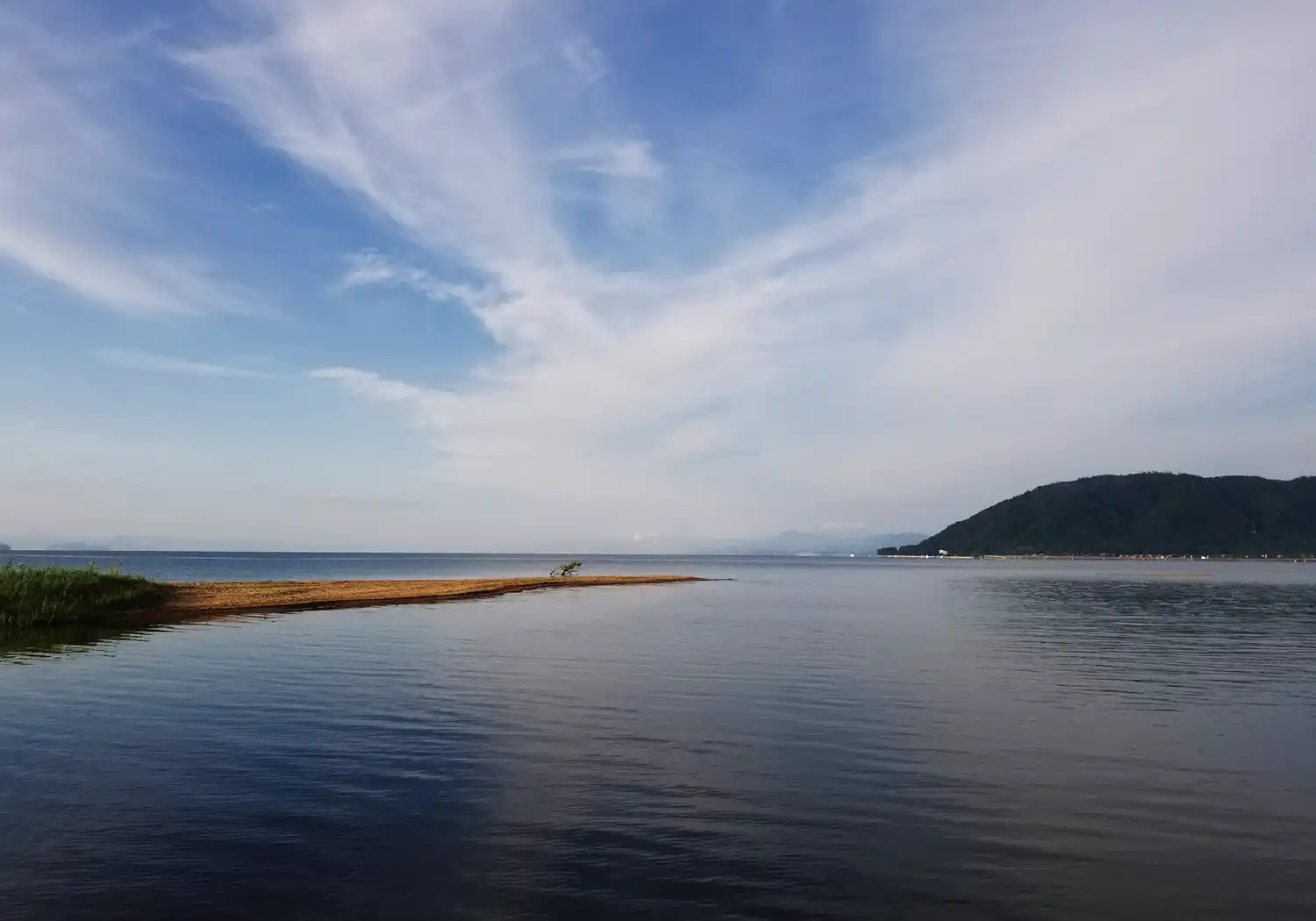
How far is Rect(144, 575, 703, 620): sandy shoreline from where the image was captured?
181 feet

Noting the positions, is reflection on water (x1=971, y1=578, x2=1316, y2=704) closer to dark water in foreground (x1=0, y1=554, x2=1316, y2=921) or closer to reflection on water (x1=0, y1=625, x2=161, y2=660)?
dark water in foreground (x1=0, y1=554, x2=1316, y2=921)

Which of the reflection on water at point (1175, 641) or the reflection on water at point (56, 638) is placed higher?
the reflection on water at point (56, 638)

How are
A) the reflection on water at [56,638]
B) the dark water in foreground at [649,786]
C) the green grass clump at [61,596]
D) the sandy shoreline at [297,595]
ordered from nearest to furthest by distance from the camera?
the dark water in foreground at [649,786] → the reflection on water at [56,638] → the green grass clump at [61,596] → the sandy shoreline at [297,595]

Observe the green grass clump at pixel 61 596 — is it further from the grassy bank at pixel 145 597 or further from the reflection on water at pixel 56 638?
the reflection on water at pixel 56 638

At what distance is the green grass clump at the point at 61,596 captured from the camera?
44125 mm

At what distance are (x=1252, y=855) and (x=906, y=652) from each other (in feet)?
83.7

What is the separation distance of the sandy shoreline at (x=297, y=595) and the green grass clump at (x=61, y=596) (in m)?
2.21

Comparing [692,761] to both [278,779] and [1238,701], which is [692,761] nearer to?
[278,779]

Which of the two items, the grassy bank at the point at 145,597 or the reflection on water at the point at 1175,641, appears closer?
the reflection on water at the point at 1175,641

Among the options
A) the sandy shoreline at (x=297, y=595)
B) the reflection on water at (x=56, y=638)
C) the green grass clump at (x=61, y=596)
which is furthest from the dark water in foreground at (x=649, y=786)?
the sandy shoreline at (x=297, y=595)

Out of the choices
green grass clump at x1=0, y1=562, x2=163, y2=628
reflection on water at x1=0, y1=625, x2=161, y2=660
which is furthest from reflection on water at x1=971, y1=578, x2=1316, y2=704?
green grass clump at x1=0, y1=562, x2=163, y2=628

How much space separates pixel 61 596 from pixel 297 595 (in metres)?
21.0

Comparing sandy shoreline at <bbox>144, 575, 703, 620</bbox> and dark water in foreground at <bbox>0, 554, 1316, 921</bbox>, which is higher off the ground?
sandy shoreline at <bbox>144, 575, 703, 620</bbox>

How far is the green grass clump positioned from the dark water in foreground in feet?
36.8
